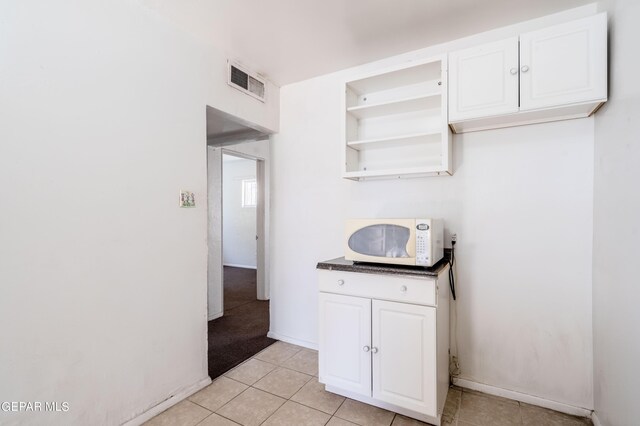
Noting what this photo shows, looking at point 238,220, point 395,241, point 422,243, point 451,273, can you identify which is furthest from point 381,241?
point 238,220

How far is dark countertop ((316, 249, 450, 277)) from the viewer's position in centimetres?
169

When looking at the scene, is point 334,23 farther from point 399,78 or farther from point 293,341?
point 293,341

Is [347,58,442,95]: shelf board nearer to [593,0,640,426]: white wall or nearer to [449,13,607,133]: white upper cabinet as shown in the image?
[449,13,607,133]: white upper cabinet

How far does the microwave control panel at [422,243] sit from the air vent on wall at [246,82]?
182 centimetres

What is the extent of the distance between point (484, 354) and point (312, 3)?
258 cm

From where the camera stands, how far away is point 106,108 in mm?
1642

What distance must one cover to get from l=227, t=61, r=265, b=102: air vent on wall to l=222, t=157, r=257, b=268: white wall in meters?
4.34

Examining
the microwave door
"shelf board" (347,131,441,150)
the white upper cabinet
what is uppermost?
the white upper cabinet

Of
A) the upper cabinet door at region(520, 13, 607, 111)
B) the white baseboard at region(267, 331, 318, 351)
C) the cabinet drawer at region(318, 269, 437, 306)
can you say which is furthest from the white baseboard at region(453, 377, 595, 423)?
the upper cabinet door at region(520, 13, 607, 111)

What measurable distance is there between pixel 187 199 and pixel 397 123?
1.70 metres

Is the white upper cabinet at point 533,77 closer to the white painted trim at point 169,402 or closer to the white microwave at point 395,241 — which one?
the white microwave at point 395,241

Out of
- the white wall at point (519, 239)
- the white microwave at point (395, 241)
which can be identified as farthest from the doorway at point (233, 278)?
the white wall at point (519, 239)

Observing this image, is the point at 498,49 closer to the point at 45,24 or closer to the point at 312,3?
the point at 312,3

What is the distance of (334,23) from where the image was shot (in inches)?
79.4
